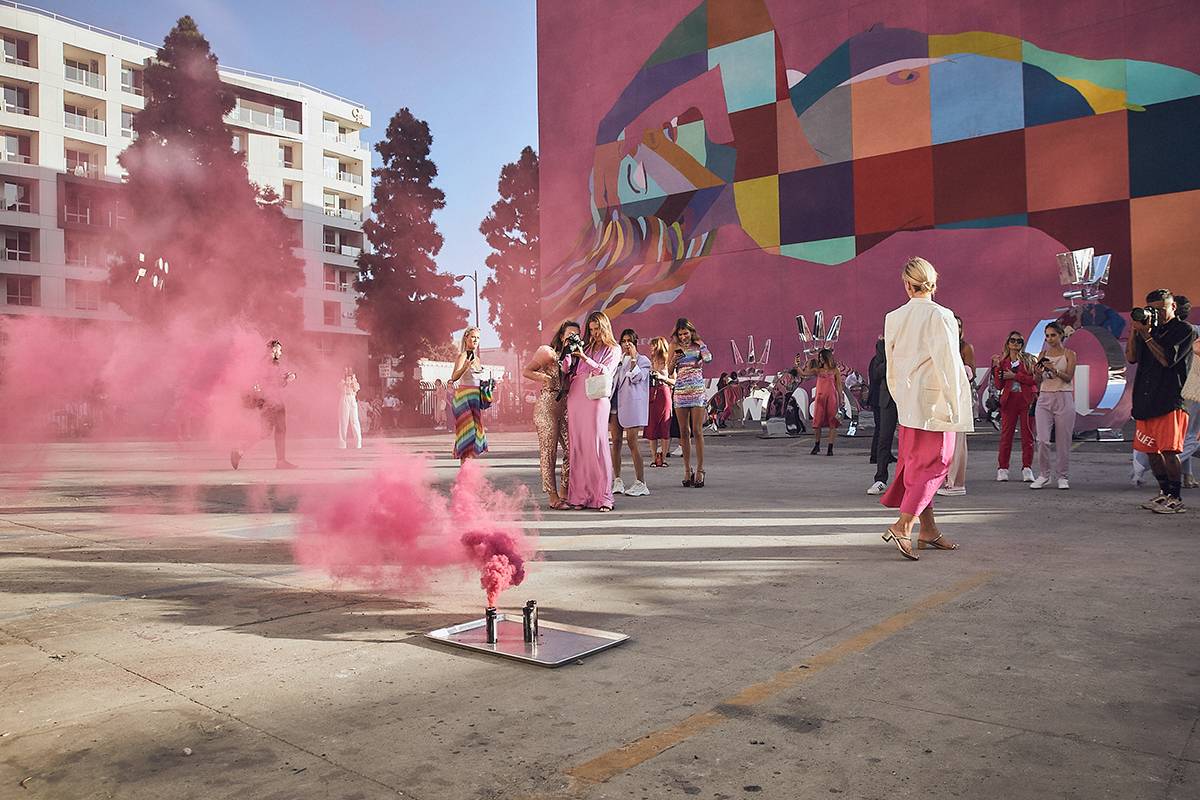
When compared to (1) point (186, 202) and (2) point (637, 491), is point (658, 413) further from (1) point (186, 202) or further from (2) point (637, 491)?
(1) point (186, 202)

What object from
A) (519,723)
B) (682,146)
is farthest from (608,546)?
(682,146)

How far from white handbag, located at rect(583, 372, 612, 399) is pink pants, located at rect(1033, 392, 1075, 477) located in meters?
5.28

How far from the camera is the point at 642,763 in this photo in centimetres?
274

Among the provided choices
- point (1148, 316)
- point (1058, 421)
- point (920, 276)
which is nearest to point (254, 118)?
point (920, 276)

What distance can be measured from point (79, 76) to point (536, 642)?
4908 cm

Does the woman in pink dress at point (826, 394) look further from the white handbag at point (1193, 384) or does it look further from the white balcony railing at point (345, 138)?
the white balcony railing at point (345, 138)

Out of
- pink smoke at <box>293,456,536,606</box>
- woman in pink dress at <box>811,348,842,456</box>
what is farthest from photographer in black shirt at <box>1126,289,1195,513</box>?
woman in pink dress at <box>811,348,842,456</box>

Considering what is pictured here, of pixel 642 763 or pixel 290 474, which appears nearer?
pixel 642 763

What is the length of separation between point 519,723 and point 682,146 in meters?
25.3

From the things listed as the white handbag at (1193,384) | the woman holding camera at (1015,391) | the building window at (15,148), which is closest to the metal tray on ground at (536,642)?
the white handbag at (1193,384)

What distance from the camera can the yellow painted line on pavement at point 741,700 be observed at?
2.71 meters

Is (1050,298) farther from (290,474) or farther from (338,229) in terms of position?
(338,229)

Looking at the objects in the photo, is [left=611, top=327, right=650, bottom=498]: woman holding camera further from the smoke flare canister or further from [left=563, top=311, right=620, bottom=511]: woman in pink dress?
the smoke flare canister

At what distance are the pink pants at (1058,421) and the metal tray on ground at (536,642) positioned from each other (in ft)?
26.0
